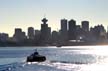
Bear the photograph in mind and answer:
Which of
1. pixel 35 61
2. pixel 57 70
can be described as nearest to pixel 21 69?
Answer: pixel 57 70

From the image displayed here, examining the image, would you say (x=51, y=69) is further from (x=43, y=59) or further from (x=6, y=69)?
(x=43, y=59)

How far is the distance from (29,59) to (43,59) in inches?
203

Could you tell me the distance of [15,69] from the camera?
358ft

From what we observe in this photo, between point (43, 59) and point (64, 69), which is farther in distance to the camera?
point (43, 59)

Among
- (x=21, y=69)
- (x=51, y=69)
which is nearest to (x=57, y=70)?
→ (x=51, y=69)

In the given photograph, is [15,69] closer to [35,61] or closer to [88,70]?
[88,70]

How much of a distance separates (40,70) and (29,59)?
38552mm

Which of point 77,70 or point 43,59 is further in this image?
point 43,59

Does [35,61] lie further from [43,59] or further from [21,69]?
[21,69]

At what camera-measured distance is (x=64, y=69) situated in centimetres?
10756

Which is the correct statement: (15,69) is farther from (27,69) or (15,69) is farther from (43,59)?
(43,59)

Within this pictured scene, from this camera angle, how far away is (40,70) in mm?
105125

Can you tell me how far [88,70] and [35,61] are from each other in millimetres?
39294

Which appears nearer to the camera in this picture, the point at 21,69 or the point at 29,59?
the point at 21,69
